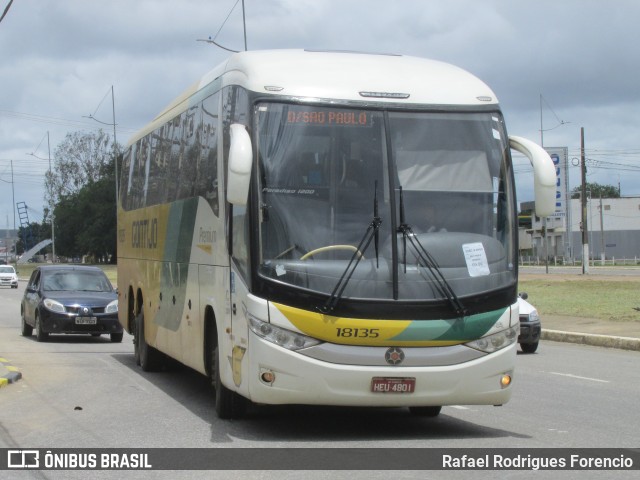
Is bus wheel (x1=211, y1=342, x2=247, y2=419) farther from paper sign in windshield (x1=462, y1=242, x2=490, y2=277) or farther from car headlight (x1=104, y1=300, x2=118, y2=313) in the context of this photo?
car headlight (x1=104, y1=300, x2=118, y2=313)

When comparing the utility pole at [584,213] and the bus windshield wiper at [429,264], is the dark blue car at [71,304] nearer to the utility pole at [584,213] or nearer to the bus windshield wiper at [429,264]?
the bus windshield wiper at [429,264]

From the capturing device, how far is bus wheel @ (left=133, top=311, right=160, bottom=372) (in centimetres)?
1673

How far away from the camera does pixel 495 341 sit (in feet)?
32.9

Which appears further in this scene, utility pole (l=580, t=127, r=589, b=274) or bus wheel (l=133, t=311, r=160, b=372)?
utility pole (l=580, t=127, r=589, b=274)

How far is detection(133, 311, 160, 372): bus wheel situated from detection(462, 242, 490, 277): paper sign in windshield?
25.9ft

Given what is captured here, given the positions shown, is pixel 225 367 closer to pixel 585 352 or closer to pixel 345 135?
pixel 345 135

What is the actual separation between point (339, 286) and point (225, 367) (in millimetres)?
1841

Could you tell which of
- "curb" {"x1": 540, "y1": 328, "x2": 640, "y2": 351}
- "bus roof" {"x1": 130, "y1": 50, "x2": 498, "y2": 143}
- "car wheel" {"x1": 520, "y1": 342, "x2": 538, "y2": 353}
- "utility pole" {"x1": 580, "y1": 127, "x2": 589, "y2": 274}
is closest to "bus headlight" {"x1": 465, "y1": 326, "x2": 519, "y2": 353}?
"bus roof" {"x1": 130, "y1": 50, "x2": 498, "y2": 143}

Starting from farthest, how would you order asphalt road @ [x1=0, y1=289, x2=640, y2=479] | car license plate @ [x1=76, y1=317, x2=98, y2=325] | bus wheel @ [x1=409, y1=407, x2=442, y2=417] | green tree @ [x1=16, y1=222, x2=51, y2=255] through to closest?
green tree @ [x1=16, y1=222, x2=51, y2=255] < car license plate @ [x1=76, y1=317, x2=98, y2=325] < bus wheel @ [x1=409, y1=407, x2=442, y2=417] < asphalt road @ [x1=0, y1=289, x2=640, y2=479]

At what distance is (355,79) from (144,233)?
732cm

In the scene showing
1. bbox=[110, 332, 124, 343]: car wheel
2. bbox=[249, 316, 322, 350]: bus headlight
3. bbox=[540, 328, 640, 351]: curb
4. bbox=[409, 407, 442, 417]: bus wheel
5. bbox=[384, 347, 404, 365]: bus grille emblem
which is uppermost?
bbox=[249, 316, 322, 350]: bus headlight

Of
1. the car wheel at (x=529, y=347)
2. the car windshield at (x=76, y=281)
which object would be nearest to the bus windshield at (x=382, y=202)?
the car wheel at (x=529, y=347)

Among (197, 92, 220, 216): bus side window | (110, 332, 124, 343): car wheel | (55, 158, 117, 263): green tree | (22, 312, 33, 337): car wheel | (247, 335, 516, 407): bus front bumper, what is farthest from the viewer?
(55, 158, 117, 263): green tree

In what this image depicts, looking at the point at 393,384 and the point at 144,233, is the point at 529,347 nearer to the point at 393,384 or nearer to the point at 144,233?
the point at 144,233
